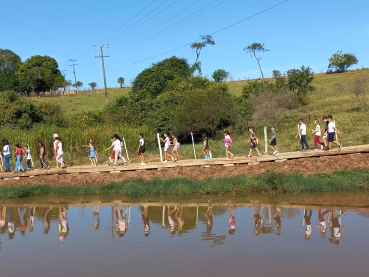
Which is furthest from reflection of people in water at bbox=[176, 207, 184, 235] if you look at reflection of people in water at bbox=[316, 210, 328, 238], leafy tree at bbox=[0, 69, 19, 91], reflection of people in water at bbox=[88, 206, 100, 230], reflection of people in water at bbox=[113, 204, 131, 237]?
leafy tree at bbox=[0, 69, 19, 91]

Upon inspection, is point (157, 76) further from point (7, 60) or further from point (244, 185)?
point (7, 60)

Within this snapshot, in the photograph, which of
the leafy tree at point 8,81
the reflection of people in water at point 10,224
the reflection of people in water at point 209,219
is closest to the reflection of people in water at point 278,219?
the reflection of people in water at point 209,219

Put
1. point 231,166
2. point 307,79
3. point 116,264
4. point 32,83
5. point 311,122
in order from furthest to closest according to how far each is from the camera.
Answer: point 32,83
point 307,79
point 311,122
point 231,166
point 116,264

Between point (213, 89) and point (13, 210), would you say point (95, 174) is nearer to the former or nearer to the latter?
point (13, 210)

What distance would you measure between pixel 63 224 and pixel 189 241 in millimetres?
4894

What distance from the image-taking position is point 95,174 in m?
21.5

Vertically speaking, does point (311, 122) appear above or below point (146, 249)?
above

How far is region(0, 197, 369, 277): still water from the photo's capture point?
9.48 metres

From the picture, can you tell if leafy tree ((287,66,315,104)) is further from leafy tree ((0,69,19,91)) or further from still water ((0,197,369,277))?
leafy tree ((0,69,19,91))

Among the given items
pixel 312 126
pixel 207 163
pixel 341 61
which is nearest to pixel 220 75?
pixel 341 61

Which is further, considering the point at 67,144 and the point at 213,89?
the point at 213,89

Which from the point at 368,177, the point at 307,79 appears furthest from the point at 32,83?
the point at 368,177

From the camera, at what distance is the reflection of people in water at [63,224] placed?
43.6 ft

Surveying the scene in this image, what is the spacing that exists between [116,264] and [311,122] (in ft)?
87.3
